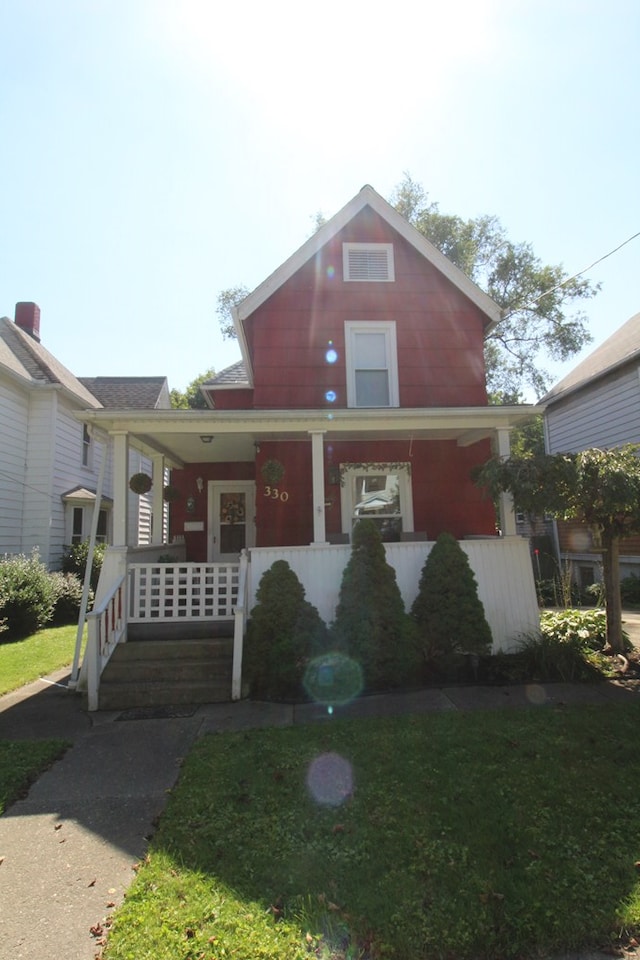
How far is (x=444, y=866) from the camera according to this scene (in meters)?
2.81

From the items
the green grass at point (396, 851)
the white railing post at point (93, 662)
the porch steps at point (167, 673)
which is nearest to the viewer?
the green grass at point (396, 851)

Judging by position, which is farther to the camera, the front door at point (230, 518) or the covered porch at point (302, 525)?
the front door at point (230, 518)

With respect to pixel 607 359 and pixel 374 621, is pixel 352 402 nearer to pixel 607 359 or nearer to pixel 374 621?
pixel 374 621

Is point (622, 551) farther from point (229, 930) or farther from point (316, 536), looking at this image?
point (229, 930)

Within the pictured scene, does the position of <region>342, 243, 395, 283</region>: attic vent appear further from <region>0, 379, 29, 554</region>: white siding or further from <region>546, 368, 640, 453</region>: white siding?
<region>0, 379, 29, 554</region>: white siding

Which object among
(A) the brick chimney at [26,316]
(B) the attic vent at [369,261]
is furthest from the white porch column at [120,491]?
(A) the brick chimney at [26,316]

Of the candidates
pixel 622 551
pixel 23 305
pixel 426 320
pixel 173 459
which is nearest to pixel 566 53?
pixel 426 320

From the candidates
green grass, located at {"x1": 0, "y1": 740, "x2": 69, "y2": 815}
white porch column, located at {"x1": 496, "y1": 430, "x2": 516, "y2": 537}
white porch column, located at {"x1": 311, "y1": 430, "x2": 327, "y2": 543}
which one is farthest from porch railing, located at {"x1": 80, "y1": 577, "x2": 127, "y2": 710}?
white porch column, located at {"x1": 496, "y1": 430, "x2": 516, "y2": 537}

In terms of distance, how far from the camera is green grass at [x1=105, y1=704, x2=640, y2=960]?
2.36 meters

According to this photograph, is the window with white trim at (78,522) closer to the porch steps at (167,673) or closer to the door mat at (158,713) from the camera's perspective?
the porch steps at (167,673)

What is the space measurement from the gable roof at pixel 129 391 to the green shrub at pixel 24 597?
349 inches

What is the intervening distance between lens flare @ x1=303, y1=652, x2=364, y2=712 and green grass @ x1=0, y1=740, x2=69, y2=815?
2.67 meters

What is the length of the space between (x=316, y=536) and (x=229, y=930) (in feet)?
16.7

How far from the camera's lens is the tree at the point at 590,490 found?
6480mm
